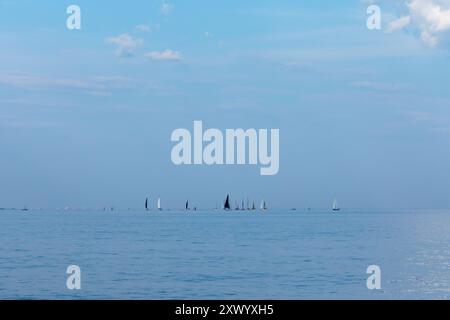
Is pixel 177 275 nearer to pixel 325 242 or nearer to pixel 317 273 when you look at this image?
pixel 317 273

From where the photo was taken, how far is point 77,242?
6981cm

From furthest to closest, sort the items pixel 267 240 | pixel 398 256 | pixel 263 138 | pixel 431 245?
pixel 267 240 < pixel 431 245 < pixel 398 256 < pixel 263 138
